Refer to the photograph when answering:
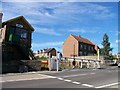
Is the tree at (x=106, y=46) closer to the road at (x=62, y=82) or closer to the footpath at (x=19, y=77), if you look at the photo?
the footpath at (x=19, y=77)

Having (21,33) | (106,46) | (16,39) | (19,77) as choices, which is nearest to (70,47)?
(106,46)

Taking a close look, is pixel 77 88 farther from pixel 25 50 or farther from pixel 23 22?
pixel 23 22

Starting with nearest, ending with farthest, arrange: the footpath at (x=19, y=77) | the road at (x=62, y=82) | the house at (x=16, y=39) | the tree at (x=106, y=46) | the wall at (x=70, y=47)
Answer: the road at (x=62, y=82), the footpath at (x=19, y=77), the house at (x=16, y=39), the wall at (x=70, y=47), the tree at (x=106, y=46)

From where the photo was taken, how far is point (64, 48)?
91938 millimetres

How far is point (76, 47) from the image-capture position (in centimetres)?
8506

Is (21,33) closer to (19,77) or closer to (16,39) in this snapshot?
(16,39)

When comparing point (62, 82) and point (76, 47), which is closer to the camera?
point (62, 82)

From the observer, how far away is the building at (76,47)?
3354 inches

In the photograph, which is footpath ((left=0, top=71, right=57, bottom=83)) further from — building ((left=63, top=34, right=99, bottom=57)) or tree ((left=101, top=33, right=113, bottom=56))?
tree ((left=101, top=33, right=113, bottom=56))

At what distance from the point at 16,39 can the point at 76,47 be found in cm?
5231

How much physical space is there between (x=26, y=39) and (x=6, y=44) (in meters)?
4.35

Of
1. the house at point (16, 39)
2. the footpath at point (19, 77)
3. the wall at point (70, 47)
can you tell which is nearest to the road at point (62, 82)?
the footpath at point (19, 77)

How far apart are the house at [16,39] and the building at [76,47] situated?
48830 mm

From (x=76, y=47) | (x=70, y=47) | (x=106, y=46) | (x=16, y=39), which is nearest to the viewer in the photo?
(x=16, y=39)
